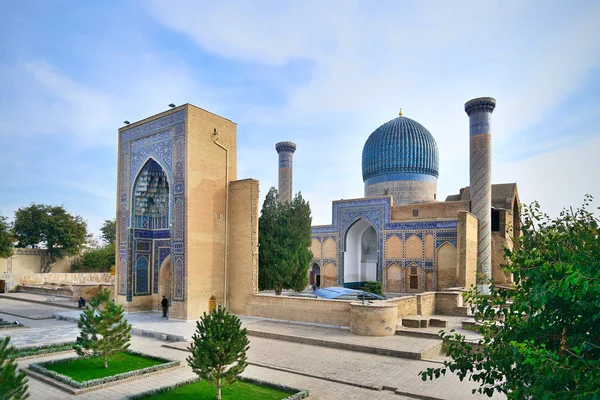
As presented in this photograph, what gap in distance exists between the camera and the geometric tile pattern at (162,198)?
1306cm

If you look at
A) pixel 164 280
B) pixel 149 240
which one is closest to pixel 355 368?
pixel 164 280

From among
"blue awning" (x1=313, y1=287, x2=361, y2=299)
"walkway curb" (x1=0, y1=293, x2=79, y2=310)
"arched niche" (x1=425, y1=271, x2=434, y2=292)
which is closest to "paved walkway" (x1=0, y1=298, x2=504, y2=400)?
"blue awning" (x1=313, y1=287, x2=361, y2=299)

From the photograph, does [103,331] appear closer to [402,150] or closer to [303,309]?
[303,309]

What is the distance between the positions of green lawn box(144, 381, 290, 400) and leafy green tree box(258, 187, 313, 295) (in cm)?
839

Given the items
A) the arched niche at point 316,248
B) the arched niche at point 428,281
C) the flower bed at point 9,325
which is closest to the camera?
the flower bed at point 9,325

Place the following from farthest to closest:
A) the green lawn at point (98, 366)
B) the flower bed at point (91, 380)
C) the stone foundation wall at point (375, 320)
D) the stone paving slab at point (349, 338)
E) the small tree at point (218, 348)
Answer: the stone foundation wall at point (375, 320) < the stone paving slab at point (349, 338) < the green lawn at point (98, 366) < the flower bed at point (91, 380) < the small tree at point (218, 348)

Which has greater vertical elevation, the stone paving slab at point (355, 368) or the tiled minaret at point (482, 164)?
the tiled minaret at point (482, 164)

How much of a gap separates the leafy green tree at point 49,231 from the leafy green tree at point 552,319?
30459 millimetres

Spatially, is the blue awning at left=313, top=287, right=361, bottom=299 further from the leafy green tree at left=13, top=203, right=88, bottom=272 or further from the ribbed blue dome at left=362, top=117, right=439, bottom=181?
the leafy green tree at left=13, top=203, right=88, bottom=272

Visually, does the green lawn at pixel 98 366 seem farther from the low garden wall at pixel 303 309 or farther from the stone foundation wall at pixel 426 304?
the stone foundation wall at pixel 426 304

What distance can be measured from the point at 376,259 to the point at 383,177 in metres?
6.15

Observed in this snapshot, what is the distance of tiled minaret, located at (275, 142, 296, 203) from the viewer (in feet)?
99.7

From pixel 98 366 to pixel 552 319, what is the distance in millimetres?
7570

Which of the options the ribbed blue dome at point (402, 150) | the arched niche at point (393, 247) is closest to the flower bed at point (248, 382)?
the arched niche at point (393, 247)
